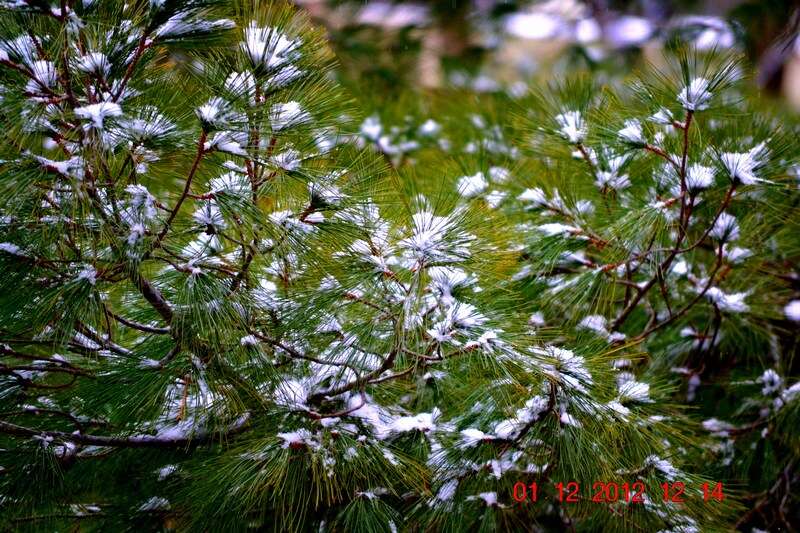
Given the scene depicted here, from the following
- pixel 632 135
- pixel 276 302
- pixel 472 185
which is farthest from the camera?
pixel 472 185

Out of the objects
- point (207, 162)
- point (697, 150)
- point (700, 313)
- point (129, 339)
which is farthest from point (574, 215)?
point (129, 339)

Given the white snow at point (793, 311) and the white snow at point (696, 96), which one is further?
Result: the white snow at point (793, 311)

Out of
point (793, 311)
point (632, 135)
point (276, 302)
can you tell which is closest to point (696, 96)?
point (632, 135)

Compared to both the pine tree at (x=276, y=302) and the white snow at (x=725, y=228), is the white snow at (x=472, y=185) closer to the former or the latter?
the pine tree at (x=276, y=302)

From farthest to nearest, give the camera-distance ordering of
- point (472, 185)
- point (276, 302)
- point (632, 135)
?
point (472, 185) → point (632, 135) → point (276, 302)

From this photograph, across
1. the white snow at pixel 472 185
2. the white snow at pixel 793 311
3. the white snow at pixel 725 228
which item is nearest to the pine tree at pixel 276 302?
the white snow at pixel 725 228

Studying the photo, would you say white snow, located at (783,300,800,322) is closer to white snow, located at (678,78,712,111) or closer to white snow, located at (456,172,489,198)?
white snow, located at (678,78,712,111)
